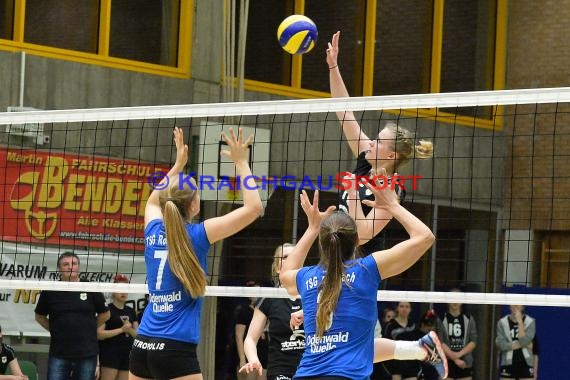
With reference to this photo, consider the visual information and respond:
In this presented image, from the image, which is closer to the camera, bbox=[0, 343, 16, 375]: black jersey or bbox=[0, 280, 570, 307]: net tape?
bbox=[0, 280, 570, 307]: net tape

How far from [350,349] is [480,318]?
44.7 feet

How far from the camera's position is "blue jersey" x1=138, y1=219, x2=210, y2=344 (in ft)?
23.5

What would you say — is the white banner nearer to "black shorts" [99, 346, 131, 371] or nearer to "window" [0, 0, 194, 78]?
"black shorts" [99, 346, 131, 371]

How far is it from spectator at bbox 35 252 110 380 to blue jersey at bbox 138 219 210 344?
206 inches

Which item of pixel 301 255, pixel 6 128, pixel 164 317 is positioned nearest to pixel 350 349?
pixel 301 255

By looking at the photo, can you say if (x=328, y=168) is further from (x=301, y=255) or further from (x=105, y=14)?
(x=301, y=255)

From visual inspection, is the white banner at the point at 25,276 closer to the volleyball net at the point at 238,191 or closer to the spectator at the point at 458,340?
the volleyball net at the point at 238,191

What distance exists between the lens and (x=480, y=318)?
19188 millimetres

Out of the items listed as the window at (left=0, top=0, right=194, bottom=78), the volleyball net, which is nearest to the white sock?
the volleyball net

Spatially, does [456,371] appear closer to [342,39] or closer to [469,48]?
[342,39]

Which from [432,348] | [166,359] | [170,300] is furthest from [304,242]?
[432,348]

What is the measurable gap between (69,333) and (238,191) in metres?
3.05

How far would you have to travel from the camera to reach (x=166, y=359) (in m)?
7.11

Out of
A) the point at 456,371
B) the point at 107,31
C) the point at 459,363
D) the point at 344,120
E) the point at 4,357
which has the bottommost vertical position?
the point at 456,371
